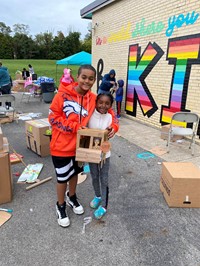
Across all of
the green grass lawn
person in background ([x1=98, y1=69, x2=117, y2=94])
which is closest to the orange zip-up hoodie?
person in background ([x1=98, y1=69, x2=117, y2=94])

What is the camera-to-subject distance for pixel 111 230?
2387 mm

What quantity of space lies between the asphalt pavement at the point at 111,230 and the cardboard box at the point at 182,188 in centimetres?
9

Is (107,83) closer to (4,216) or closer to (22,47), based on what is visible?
(4,216)

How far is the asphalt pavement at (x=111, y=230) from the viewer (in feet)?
6.65

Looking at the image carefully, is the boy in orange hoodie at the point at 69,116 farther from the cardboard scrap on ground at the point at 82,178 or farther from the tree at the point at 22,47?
the tree at the point at 22,47

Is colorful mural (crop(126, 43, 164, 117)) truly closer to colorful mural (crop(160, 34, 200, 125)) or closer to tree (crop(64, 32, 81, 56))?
colorful mural (crop(160, 34, 200, 125))

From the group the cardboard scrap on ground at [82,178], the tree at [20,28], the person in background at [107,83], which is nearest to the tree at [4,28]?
the tree at [20,28]

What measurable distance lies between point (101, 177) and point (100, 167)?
5.3 inches

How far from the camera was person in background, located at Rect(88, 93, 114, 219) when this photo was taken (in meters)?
2.16

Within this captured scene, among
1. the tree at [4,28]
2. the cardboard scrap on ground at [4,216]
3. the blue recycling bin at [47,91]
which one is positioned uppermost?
the tree at [4,28]

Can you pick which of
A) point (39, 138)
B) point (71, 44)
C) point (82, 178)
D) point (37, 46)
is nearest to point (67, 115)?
point (82, 178)

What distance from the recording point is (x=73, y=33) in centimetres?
5225

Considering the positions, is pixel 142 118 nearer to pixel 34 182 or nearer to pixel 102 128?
pixel 34 182

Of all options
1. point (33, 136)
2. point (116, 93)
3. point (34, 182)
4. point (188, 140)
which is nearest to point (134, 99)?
point (116, 93)
